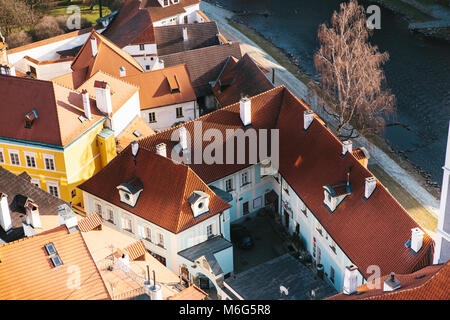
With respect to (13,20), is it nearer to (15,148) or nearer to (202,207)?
(15,148)

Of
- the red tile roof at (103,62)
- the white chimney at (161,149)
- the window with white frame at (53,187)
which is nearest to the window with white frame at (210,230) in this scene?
the white chimney at (161,149)

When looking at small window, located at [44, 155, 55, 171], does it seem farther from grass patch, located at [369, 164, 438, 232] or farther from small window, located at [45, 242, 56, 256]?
grass patch, located at [369, 164, 438, 232]

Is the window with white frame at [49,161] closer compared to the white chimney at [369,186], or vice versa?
the white chimney at [369,186]

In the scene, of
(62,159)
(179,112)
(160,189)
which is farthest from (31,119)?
(179,112)

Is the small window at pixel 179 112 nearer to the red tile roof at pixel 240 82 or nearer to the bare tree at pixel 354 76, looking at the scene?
the red tile roof at pixel 240 82

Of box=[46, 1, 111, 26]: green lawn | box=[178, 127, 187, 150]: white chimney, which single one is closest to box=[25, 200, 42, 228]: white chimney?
box=[178, 127, 187, 150]: white chimney

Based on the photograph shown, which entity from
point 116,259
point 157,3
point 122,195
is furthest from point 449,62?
point 116,259

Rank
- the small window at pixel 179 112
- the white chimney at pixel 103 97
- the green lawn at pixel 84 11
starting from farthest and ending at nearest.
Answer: the green lawn at pixel 84 11, the small window at pixel 179 112, the white chimney at pixel 103 97
